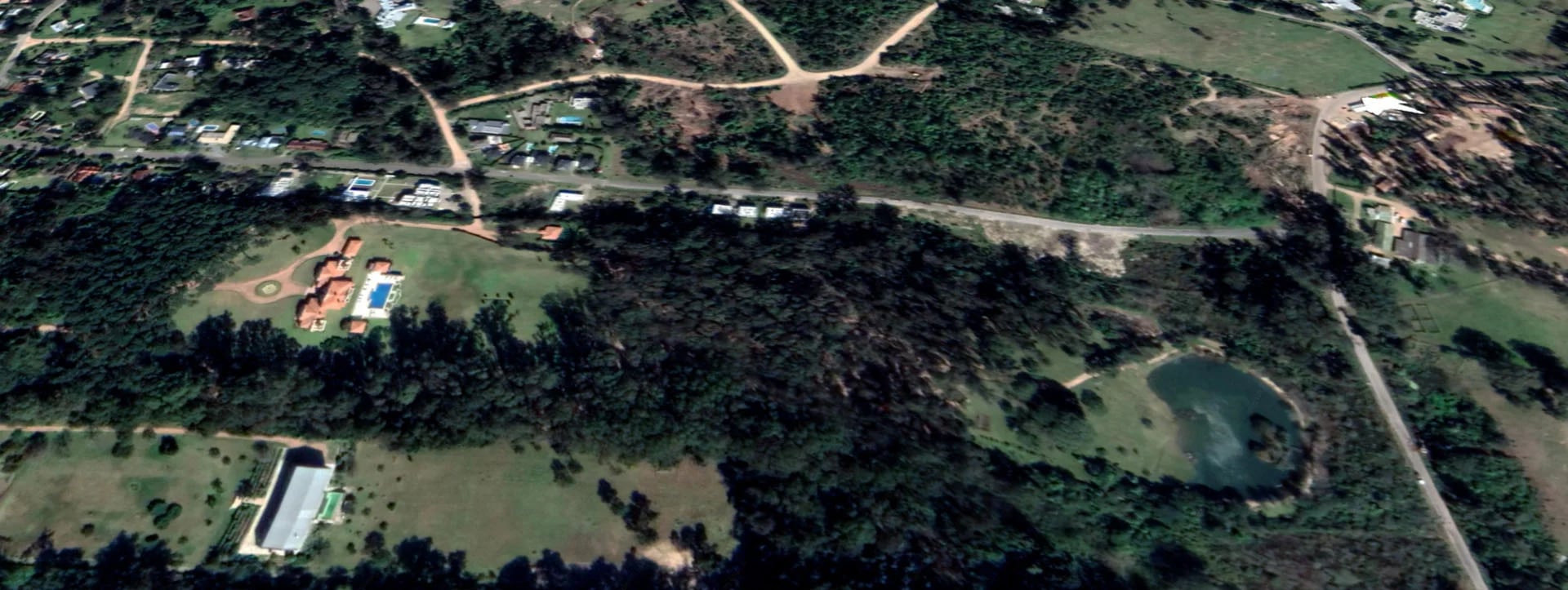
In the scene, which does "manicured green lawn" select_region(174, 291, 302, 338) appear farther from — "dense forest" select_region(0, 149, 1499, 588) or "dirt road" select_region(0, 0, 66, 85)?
"dirt road" select_region(0, 0, 66, 85)

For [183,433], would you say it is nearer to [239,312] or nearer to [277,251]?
[239,312]

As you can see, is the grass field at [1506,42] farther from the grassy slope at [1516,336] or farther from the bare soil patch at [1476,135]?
the grassy slope at [1516,336]

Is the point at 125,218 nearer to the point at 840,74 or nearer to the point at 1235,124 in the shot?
the point at 840,74

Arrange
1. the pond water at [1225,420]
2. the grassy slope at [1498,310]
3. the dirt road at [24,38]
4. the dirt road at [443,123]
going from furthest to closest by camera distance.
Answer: the dirt road at [24,38]
the dirt road at [443,123]
the grassy slope at [1498,310]
the pond water at [1225,420]

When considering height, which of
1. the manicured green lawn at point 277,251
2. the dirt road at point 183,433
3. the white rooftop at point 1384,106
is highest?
the white rooftop at point 1384,106

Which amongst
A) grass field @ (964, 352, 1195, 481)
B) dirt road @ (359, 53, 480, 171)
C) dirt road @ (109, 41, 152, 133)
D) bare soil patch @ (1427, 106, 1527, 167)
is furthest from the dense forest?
bare soil patch @ (1427, 106, 1527, 167)

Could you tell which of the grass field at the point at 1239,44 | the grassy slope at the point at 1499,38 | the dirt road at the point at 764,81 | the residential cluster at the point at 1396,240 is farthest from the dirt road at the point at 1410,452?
the dirt road at the point at 764,81
